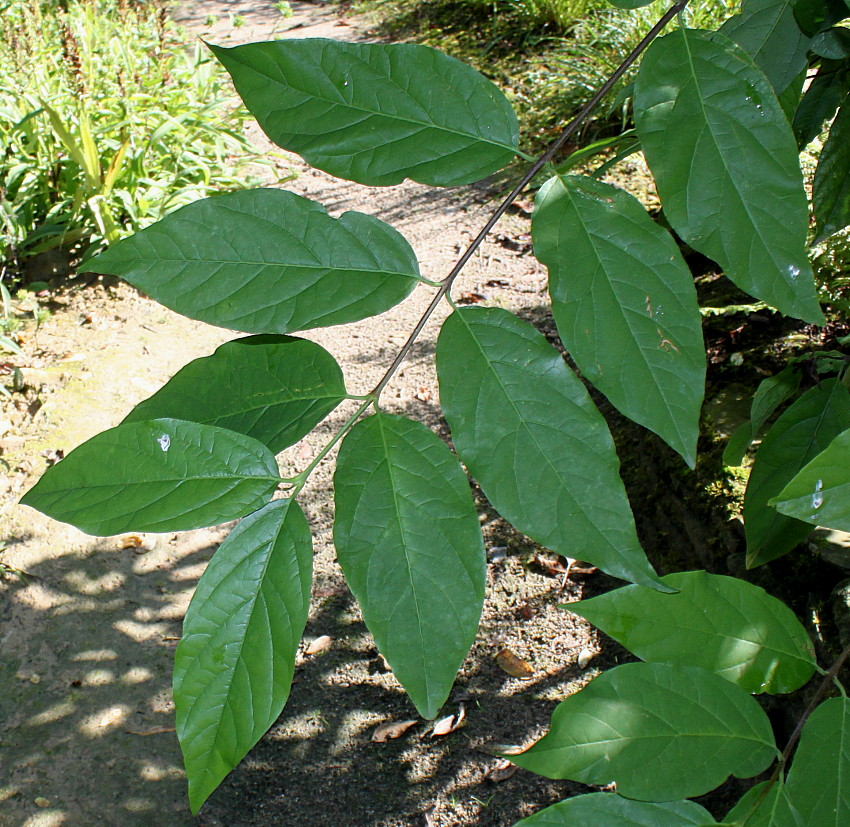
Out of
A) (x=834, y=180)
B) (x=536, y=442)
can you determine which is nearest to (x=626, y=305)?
(x=536, y=442)

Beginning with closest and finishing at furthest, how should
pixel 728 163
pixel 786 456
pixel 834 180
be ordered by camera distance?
1. pixel 728 163
2. pixel 834 180
3. pixel 786 456

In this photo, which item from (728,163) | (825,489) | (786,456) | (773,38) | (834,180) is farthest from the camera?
(786,456)

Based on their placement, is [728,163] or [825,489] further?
[728,163]

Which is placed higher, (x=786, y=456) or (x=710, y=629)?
(x=710, y=629)

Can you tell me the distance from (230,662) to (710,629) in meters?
0.48

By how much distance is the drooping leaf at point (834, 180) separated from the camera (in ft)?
4.00

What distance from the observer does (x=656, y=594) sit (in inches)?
32.9

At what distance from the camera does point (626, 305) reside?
0.72 meters

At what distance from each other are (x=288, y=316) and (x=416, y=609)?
286mm

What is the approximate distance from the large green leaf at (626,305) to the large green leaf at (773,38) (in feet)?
1.39

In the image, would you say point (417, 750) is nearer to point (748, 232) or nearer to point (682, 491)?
point (682, 491)

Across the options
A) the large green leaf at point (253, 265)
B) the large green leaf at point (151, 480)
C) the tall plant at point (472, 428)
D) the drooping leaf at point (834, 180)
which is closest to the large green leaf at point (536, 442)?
the tall plant at point (472, 428)

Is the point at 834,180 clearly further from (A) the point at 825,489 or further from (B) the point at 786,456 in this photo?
(A) the point at 825,489

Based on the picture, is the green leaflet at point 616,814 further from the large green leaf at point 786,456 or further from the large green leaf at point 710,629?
the large green leaf at point 786,456
